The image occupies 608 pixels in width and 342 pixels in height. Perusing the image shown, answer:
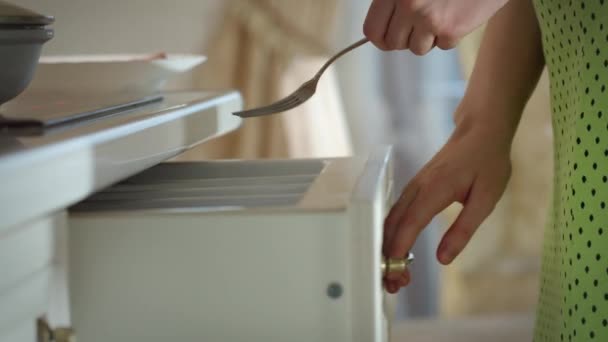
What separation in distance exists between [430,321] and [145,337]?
181cm

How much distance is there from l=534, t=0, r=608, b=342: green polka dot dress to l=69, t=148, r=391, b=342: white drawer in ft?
0.82

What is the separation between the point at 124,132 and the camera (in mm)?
605

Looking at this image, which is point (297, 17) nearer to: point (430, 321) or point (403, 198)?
point (430, 321)

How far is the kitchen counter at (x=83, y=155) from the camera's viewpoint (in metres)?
0.45

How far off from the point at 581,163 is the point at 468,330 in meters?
1.52

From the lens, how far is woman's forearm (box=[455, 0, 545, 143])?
93cm

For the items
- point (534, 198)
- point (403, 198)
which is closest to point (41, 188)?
point (403, 198)

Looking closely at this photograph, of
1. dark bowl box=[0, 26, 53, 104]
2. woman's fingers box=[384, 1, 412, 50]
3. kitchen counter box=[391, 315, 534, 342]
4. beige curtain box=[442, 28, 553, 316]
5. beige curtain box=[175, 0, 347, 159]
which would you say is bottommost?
kitchen counter box=[391, 315, 534, 342]

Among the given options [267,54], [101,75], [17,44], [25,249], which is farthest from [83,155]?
[267,54]

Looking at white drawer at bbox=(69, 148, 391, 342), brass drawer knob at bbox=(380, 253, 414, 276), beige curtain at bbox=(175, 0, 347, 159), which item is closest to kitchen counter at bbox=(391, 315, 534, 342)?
beige curtain at bbox=(175, 0, 347, 159)

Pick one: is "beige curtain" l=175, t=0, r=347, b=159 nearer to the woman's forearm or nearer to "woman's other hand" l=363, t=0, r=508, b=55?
the woman's forearm

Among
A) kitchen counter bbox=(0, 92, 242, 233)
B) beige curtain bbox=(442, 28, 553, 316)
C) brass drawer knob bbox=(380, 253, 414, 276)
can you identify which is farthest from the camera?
beige curtain bbox=(442, 28, 553, 316)

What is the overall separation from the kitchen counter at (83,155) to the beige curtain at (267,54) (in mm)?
1323

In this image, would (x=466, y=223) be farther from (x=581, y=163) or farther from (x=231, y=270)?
(x=231, y=270)
